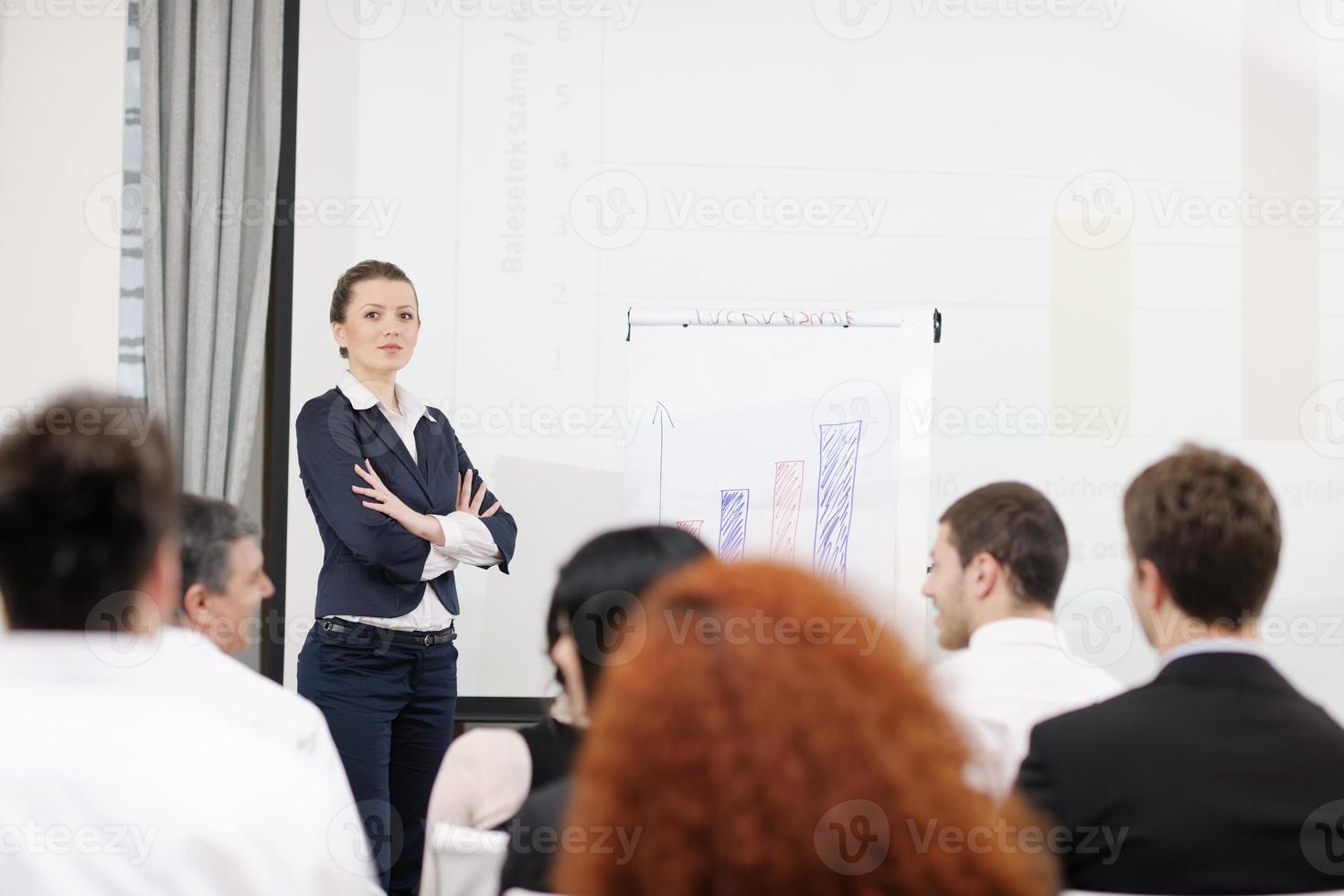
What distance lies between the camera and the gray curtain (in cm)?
335

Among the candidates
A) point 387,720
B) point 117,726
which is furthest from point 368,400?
point 117,726

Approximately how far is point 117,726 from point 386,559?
5.25ft

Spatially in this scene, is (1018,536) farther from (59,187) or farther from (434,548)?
(59,187)

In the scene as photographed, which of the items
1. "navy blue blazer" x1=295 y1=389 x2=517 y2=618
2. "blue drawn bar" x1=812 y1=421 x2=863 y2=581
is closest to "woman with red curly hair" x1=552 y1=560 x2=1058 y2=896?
"navy blue blazer" x1=295 y1=389 x2=517 y2=618

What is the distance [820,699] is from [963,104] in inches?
130

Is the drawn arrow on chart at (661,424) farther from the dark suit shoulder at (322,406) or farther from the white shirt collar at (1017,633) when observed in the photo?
the white shirt collar at (1017,633)

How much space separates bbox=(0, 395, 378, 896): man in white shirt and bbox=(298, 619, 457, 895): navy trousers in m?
1.53

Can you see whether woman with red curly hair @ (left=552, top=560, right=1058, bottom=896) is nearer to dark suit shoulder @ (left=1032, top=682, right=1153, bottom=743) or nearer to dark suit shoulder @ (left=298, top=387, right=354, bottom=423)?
dark suit shoulder @ (left=1032, top=682, right=1153, bottom=743)

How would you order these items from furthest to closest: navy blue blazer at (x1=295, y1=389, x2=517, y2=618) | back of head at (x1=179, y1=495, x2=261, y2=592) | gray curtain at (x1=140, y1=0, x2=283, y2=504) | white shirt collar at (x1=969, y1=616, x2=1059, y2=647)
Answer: gray curtain at (x1=140, y1=0, x2=283, y2=504)
navy blue blazer at (x1=295, y1=389, x2=517, y2=618)
white shirt collar at (x1=969, y1=616, x2=1059, y2=647)
back of head at (x1=179, y1=495, x2=261, y2=592)

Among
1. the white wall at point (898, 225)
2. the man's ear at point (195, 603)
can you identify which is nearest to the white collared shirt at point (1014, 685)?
the man's ear at point (195, 603)

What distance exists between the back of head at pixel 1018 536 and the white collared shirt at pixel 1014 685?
0.07 meters

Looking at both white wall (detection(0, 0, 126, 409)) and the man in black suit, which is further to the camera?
white wall (detection(0, 0, 126, 409))

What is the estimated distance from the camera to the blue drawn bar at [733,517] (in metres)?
3.07

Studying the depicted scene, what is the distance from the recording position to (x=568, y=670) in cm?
129
